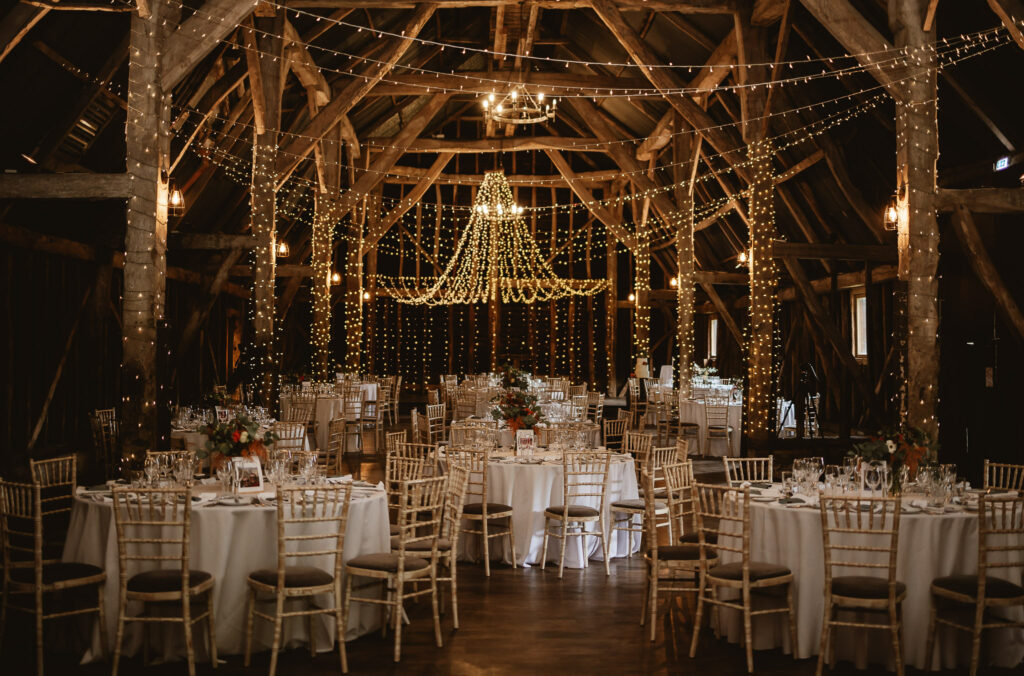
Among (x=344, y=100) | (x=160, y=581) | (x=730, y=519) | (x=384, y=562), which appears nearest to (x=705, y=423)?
(x=344, y=100)

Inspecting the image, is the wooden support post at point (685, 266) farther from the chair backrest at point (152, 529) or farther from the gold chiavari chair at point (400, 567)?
the chair backrest at point (152, 529)

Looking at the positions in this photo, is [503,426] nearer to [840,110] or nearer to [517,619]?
[517,619]

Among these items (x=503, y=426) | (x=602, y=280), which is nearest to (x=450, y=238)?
(x=602, y=280)

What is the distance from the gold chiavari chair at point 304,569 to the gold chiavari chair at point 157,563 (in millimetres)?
257

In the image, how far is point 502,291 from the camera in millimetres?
20734

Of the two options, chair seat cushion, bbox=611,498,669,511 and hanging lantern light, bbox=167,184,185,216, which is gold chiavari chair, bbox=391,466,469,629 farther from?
hanging lantern light, bbox=167,184,185,216

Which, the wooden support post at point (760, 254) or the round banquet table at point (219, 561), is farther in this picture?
the wooden support post at point (760, 254)

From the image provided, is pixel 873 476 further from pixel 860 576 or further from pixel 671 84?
pixel 671 84

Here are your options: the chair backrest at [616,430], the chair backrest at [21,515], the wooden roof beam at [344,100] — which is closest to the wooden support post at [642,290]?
the wooden roof beam at [344,100]

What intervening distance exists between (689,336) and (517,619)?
9.55m

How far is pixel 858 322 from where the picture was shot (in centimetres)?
1414

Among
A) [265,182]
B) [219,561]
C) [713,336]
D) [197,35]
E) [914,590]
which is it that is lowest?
[914,590]

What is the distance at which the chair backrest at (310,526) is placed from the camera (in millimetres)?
4199

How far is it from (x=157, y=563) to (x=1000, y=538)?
4.34 metres
